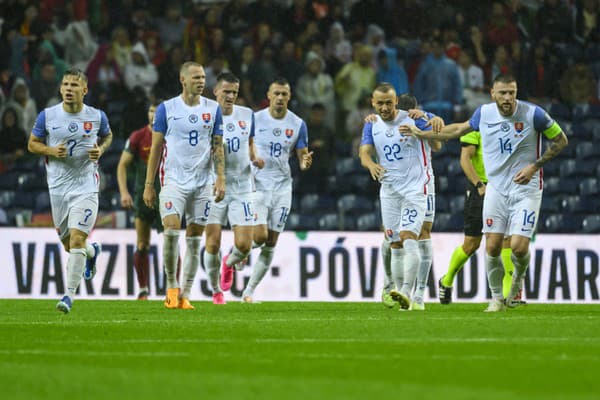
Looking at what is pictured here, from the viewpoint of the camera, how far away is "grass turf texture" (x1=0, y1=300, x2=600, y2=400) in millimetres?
6398

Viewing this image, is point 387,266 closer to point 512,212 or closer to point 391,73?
point 512,212

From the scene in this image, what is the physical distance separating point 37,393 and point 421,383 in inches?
74.0

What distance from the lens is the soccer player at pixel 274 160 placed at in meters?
15.7

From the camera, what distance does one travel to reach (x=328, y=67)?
71.4ft

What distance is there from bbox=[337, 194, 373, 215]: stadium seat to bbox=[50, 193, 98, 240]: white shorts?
7871 millimetres

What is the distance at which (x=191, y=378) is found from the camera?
685cm

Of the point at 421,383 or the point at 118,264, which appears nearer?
the point at 421,383

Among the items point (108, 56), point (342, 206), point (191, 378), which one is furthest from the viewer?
point (108, 56)

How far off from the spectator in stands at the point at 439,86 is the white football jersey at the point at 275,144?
5226 millimetres

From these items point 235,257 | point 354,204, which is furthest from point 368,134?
point 354,204

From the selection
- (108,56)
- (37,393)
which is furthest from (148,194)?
(108,56)

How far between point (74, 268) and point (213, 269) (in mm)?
3048

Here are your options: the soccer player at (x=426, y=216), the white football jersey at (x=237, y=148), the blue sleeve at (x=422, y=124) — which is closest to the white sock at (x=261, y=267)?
the white football jersey at (x=237, y=148)

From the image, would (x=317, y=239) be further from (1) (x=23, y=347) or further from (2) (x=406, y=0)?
(1) (x=23, y=347)
